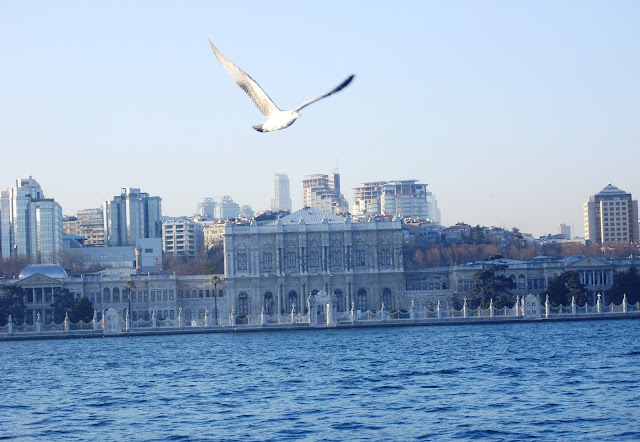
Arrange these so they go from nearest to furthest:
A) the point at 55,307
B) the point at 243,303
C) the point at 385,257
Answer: the point at 55,307, the point at 243,303, the point at 385,257

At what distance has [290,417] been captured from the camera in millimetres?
35625

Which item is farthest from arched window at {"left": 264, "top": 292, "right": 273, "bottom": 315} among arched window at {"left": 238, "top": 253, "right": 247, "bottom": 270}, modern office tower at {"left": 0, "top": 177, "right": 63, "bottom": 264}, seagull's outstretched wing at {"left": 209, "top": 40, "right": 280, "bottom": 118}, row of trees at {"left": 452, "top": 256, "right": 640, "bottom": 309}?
seagull's outstretched wing at {"left": 209, "top": 40, "right": 280, "bottom": 118}

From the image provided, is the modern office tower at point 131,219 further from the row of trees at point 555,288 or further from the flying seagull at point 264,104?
the flying seagull at point 264,104

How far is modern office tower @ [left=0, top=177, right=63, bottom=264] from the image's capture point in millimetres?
132250

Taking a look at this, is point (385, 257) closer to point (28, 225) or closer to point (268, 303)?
point (268, 303)

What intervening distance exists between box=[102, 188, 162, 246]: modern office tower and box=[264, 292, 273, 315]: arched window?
71640mm

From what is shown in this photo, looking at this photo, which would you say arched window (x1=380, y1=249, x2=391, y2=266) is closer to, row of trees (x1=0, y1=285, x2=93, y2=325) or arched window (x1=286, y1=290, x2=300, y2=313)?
arched window (x1=286, y1=290, x2=300, y2=313)

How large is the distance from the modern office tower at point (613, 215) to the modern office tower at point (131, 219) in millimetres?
50098

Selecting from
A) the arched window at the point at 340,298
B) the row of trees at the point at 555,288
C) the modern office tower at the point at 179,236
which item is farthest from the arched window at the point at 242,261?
the modern office tower at the point at 179,236

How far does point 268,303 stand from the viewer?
290ft

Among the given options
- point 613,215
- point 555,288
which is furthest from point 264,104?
point 613,215

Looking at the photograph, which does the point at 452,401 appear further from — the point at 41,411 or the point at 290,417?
the point at 41,411

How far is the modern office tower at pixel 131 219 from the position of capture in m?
160

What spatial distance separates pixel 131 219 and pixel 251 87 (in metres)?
141
